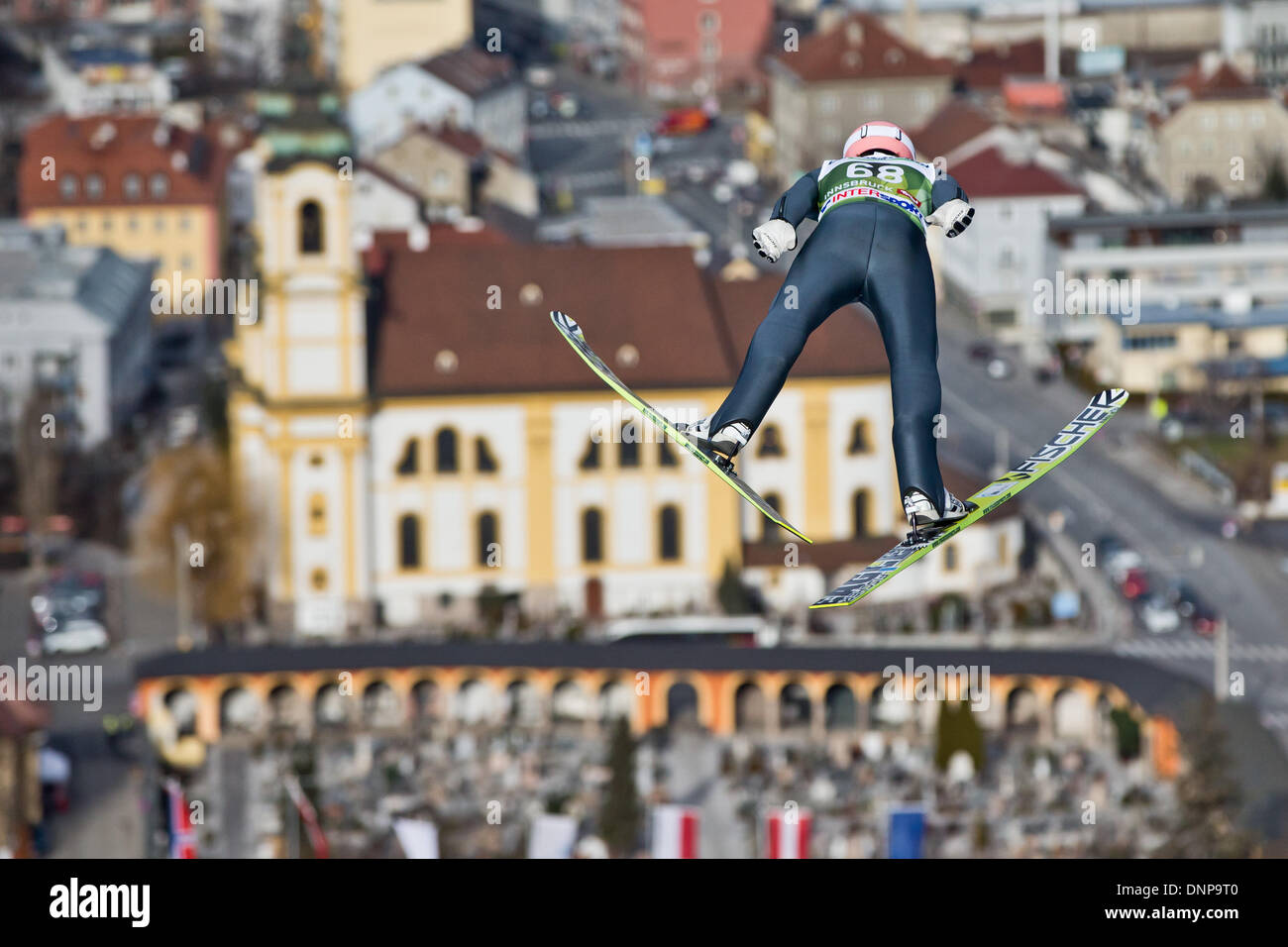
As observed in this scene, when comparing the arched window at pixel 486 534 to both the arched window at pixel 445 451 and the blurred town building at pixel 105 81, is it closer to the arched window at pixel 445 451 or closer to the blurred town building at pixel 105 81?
the arched window at pixel 445 451

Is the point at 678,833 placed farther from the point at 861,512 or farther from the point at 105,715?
the point at 861,512

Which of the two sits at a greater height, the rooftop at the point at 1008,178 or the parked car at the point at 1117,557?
the rooftop at the point at 1008,178

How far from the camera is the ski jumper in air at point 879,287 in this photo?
16.9 m

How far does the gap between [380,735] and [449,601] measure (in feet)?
26.5

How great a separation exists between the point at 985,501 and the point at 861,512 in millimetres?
51530

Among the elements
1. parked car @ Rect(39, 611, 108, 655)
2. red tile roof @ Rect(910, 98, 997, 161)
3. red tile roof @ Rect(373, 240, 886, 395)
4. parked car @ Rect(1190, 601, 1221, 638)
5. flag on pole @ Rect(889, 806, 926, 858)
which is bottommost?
flag on pole @ Rect(889, 806, 926, 858)

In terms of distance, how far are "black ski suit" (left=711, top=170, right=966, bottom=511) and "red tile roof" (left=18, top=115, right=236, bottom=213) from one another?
8441 centimetres

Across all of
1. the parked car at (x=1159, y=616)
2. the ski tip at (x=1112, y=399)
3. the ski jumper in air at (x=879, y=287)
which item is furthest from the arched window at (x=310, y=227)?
the ski jumper in air at (x=879, y=287)

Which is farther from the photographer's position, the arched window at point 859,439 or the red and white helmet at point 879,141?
the arched window at point 859,439

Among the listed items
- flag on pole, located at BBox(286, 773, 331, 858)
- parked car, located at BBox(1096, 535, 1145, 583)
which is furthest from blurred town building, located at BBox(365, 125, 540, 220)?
flag on pole, located at BBox(286, 773, 331, 858)

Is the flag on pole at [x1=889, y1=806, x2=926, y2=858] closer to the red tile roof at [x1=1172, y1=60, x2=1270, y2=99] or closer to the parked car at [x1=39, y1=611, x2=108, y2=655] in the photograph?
the parked car at [x1=39, y1=611, x2=108, y2=655]

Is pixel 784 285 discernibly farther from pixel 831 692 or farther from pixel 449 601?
pixel 449 601

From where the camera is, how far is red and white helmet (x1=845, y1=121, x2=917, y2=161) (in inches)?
683

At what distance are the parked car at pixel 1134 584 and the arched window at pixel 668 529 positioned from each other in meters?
8.45
